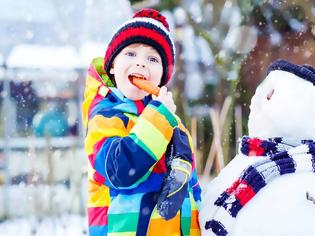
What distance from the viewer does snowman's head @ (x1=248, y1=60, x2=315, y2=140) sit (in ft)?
4.46

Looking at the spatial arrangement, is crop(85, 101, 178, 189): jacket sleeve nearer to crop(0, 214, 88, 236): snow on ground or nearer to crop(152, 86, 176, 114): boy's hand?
crop(152, 86, 176, 114): boy's hand

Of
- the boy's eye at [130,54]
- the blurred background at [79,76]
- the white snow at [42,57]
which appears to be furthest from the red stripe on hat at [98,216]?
the white snow at [42,57]

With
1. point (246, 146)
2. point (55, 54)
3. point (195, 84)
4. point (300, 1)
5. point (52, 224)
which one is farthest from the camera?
point (55, 54)

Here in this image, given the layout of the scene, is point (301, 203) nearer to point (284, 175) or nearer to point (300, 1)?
point (284, 175)

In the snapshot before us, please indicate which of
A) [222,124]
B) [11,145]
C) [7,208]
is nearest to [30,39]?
[11,145]

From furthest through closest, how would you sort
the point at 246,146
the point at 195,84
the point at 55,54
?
the point at 55,54, the point at 195,84, the point at 246,146

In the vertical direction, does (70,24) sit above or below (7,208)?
above

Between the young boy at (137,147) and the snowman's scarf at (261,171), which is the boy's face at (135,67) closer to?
the young boy at (137,147)

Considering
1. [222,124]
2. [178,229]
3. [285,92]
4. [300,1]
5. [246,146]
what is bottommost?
[178,229]

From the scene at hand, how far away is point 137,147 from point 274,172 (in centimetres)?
31

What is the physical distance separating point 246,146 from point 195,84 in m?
4.03

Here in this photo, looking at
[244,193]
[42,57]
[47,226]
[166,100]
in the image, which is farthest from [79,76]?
[244,193]

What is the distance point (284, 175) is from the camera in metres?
1.32

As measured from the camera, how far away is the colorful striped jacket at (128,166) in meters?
1.32
